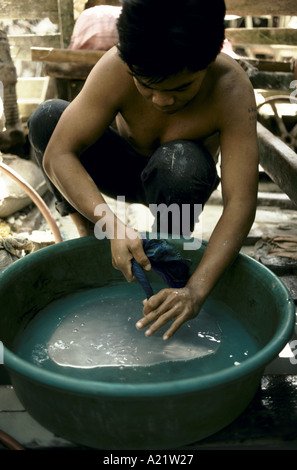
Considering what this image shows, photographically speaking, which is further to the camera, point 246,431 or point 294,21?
point 294,21

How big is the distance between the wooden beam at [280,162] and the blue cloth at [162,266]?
2.98 feet

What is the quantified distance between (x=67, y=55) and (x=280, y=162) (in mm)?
2063

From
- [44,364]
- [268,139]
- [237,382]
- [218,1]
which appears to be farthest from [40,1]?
[237,382]

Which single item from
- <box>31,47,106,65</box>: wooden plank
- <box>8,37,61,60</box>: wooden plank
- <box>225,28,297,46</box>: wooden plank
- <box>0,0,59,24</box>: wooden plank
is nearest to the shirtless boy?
<box>31,47,106,65</box>: wooden plank

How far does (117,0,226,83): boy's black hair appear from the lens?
Answer: 110 centimetres

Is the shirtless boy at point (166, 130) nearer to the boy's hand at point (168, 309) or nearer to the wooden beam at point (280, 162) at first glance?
the boy's hand at point (168, 309)

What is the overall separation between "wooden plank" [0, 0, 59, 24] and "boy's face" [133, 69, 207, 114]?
12.0 ft

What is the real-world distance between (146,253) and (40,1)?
3955 mm

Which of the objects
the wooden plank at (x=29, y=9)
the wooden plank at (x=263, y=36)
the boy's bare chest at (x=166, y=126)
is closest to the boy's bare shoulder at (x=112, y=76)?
the boy's bare chest at (x=166, y=126)

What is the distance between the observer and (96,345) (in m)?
1.43

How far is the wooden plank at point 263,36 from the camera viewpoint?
4.89m

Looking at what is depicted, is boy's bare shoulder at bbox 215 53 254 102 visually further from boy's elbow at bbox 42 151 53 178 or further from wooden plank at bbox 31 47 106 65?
wooden plank at bbox 31 47 106 65

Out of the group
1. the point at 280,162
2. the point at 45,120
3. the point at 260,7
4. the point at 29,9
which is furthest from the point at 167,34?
the point at 29,9

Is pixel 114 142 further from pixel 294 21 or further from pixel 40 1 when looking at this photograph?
pixel 294 21
